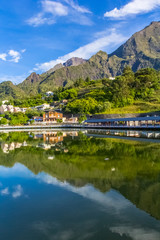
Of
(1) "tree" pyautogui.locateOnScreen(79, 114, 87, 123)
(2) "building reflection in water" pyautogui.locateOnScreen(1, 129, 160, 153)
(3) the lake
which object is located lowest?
(2) "building reflection in water" pyautogui.locateOnScreen(1, 129, 160, 153)

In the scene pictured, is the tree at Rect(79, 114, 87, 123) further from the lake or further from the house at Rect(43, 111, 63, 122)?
the lake

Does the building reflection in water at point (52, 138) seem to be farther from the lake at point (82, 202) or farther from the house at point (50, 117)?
the house at point (50, 117)

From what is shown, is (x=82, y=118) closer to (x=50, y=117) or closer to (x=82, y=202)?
(x=50, y=117)

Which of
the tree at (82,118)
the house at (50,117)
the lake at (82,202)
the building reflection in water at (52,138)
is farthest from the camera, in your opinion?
the house at (50,117)

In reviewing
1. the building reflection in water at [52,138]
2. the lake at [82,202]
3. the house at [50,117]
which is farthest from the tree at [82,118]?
the lake at [82,202]

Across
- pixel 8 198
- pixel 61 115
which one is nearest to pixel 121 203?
pixel 8 198

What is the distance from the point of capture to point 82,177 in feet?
32.2

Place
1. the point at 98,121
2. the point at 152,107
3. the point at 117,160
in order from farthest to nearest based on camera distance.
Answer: the point at 152,107 → the point at 98,121 → the point at 117,160

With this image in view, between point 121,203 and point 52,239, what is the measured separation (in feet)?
9.08

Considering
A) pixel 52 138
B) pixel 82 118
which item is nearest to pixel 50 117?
pixel 82 118

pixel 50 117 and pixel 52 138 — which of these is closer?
pixel 52 138

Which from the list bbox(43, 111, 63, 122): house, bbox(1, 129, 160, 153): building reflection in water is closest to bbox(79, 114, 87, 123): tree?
bbox(43, 111, 63, 122): house

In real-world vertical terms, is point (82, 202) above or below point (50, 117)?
below

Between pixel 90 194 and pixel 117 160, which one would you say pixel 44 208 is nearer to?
pixel 90 194
